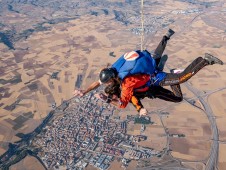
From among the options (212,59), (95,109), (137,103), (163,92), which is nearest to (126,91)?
(137,103)

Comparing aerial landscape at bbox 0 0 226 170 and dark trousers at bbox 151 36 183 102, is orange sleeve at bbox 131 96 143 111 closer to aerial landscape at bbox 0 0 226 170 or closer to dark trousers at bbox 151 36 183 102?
dark trousers at bbox 151 36 183 102

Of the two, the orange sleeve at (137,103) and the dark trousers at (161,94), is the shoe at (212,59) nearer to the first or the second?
the dark trousers at (161,94)

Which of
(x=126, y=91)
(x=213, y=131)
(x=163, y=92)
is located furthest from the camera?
(x=213, y=131)

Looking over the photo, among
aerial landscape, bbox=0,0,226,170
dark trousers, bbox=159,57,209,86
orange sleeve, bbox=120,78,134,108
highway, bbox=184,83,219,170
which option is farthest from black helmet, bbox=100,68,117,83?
highway, bbox=184,83,219,170

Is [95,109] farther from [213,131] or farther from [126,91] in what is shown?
[126,91]

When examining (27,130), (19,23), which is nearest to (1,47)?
(19,23)

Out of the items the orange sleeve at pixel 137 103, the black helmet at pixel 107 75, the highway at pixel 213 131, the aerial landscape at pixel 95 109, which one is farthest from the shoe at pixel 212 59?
the highway at pixel 213 131
